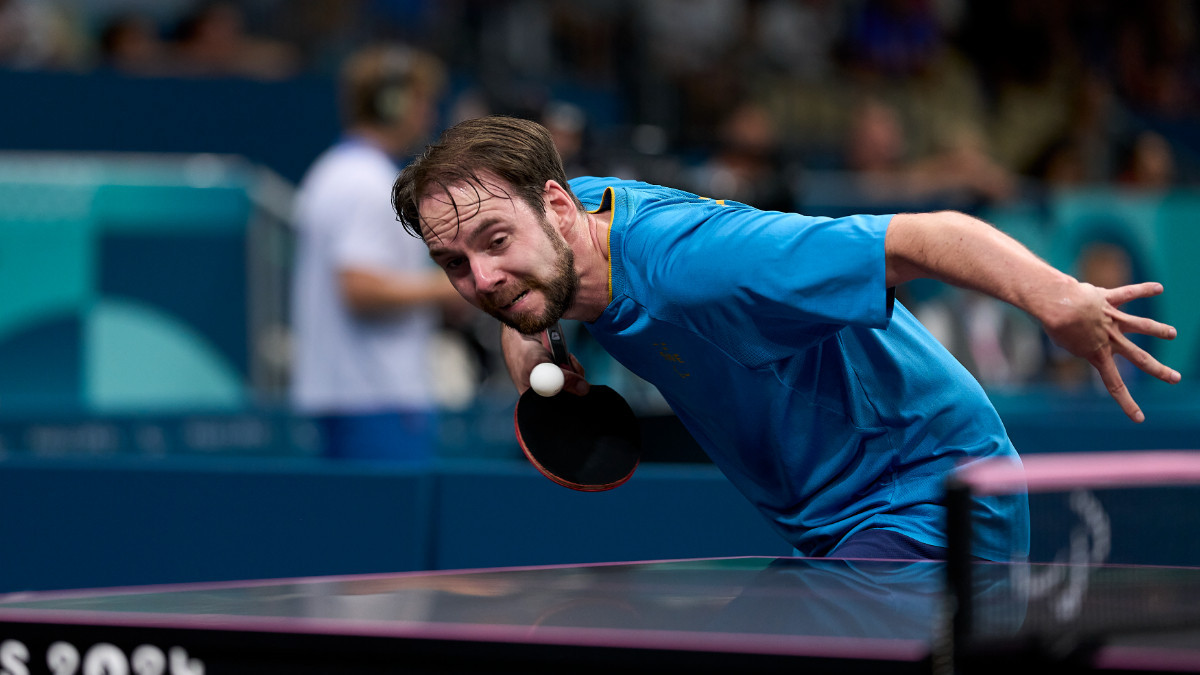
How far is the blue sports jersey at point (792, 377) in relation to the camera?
6.43ft

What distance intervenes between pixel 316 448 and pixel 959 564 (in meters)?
4.07

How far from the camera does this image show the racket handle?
8.34 feet

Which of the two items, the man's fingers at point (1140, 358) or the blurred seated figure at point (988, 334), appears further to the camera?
the blurred seated figure at point (988, 334)

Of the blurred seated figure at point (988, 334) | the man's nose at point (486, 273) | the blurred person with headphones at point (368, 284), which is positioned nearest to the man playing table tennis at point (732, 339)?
the man's nose at point (486, 273)

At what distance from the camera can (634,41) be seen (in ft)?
27.7

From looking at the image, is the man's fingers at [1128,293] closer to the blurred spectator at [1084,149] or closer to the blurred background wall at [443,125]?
the blurred background wall at [443,125]

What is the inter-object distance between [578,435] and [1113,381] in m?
0.97

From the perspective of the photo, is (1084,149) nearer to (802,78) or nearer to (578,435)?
(802,78)

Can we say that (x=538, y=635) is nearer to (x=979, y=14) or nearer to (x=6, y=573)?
(x=6, y=573)

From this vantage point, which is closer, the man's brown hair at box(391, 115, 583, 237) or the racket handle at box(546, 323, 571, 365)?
the man's brown hair at box(391, 115, 583, 237)

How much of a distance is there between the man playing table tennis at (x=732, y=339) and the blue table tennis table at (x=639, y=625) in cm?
29

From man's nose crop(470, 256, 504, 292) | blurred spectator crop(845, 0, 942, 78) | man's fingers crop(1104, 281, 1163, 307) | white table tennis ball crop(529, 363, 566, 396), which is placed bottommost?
white table tennis ball crop(529, 363, 566, 396)

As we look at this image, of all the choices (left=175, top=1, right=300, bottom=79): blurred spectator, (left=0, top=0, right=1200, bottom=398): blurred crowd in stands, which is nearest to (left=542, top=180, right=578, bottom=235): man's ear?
(left=0, top=0, right=1200, bottom=398): blurred crowd in stands

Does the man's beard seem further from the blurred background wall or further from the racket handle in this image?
the blurred background wall
